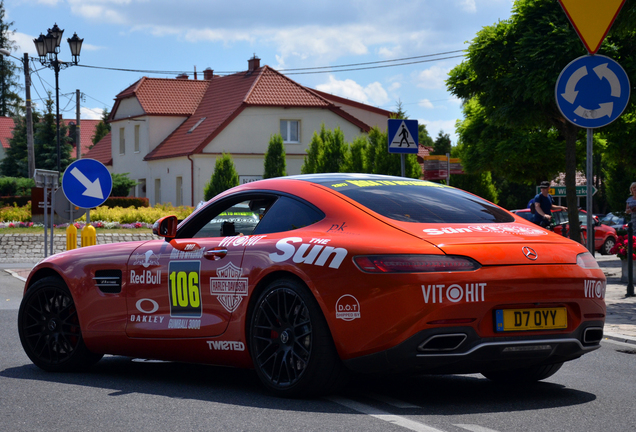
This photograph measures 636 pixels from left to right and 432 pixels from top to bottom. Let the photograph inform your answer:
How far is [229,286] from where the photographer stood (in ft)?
19.5

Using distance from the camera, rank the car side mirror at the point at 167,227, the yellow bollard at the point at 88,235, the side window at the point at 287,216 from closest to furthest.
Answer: the side window at the point at 287,216
the car side mirror at the point at 167,227
the yellow bollard at the point at 88,235

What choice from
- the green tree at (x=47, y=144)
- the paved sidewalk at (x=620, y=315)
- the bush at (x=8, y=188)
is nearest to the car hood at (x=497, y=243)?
the paved sidewalk at (x=620, y=315)

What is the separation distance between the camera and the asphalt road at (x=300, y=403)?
486 cm

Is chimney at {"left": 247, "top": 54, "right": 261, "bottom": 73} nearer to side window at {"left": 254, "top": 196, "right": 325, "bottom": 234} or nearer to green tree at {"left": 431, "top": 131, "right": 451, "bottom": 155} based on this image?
green tree at {"left": 431, "top": 131, "right": 451, "bottom": 155}

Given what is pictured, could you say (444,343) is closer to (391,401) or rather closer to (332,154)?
(391,401)

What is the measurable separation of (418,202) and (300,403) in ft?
4.92

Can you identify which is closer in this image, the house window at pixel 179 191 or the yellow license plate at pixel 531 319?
the yellow license plate at pixel 531 319

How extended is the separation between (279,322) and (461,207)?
4.70 feet

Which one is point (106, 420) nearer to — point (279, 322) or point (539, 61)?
point (279, 322)

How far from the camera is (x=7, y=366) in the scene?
730cm

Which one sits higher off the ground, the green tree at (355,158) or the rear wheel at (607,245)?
the green tree at (355,158)

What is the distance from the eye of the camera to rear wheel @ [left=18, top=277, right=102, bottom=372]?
702 centimetres

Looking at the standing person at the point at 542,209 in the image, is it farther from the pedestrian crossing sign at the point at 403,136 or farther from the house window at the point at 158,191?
the house window at the point at 158,191

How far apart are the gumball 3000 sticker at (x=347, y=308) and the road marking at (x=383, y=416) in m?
0.53
